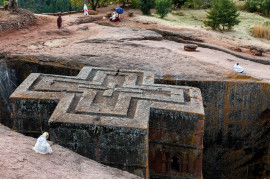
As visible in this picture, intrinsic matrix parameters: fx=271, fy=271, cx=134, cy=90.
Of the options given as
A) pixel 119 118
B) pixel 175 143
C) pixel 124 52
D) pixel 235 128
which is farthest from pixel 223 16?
pixel 119 118

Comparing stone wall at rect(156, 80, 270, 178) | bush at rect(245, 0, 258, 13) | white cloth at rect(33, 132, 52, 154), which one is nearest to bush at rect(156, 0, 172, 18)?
bush at rect(245, 0, 258, 13)

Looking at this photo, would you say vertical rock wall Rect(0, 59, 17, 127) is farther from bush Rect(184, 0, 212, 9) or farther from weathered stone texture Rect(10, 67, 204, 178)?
bush Rect(184, 0, 212, 9)

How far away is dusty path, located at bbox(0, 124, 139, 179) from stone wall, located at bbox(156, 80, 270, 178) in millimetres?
3281

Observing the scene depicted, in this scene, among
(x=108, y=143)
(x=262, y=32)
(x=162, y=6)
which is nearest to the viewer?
(x=108, y=143)

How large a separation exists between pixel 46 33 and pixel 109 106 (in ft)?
24.7

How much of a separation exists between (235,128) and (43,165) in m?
4.97

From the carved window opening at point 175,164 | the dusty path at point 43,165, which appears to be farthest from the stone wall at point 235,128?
the dusty path at point 43,165

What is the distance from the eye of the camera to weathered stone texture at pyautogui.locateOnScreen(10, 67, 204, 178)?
14.0 feet

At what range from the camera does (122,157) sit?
4.32m

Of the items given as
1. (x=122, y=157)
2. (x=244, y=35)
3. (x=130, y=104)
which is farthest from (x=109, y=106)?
(x=244, y=35)

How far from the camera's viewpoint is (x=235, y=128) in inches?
266

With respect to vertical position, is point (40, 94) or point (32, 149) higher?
point (40, 94)

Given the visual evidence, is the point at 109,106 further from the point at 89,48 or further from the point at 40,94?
the point at 89,48

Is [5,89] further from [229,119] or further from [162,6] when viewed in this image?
[162,6]
